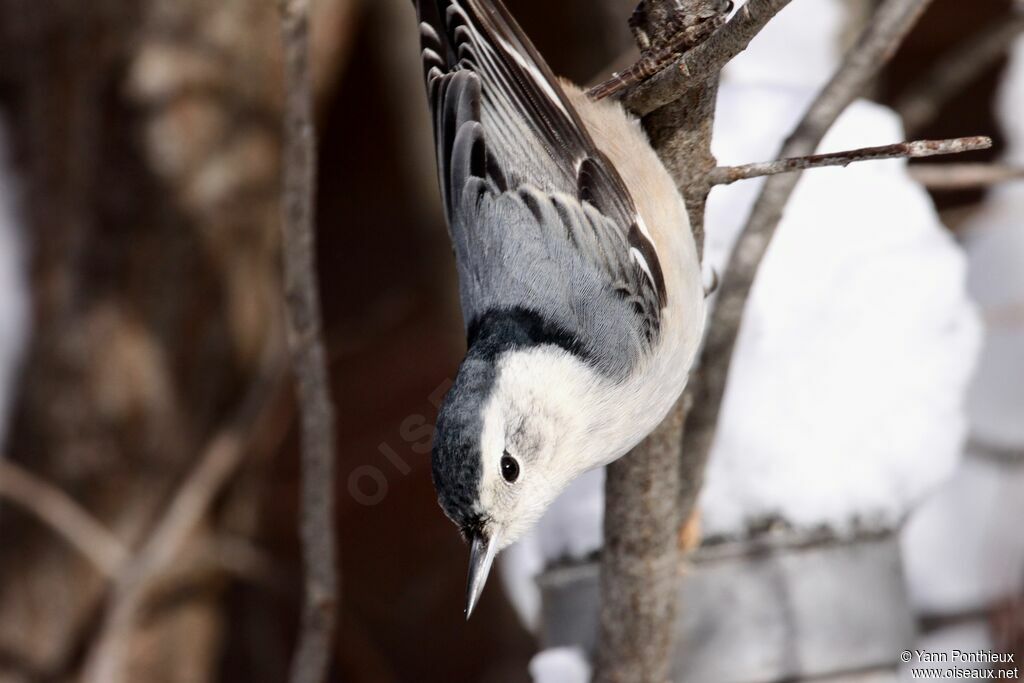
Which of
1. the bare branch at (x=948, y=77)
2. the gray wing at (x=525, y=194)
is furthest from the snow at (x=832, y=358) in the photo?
the bare branch at (x=948, y=77)

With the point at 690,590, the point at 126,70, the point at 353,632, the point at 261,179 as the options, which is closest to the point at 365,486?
the point at 353,632

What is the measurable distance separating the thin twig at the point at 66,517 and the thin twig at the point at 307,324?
1020 mm

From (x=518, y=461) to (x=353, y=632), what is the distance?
2145 mm

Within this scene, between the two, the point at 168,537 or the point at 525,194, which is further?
the point at 168,537

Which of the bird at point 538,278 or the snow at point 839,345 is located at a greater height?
the bird at point 538,278

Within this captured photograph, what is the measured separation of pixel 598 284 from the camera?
57.8 inches

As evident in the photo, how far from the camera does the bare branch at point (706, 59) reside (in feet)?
3.67

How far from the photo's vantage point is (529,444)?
139 centimetres

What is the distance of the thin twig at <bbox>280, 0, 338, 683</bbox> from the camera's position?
1555 millimetres

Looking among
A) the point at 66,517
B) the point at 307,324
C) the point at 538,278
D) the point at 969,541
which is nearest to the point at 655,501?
the point at 538,278

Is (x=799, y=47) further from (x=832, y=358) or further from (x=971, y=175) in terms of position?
(x=832, y=358)

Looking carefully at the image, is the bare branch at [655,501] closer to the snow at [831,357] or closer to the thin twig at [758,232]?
the thin twig at [758,232]

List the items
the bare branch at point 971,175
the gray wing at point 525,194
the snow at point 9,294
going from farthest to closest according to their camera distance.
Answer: the snow at point 9,294 → the bare branch at point 971,175 → the gray wing at point 525,194

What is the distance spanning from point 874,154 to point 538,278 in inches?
18.7
